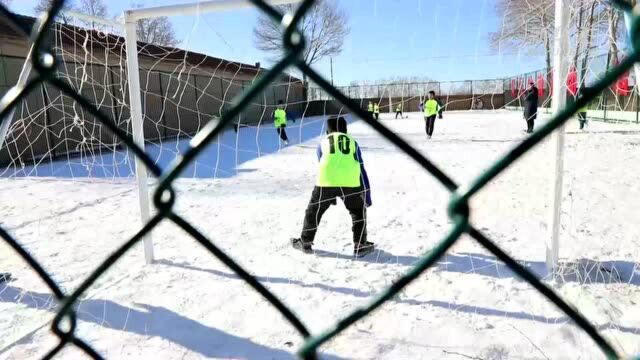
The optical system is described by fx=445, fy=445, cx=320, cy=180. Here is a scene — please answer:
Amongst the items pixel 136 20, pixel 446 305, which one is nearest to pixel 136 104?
pixel 136 20

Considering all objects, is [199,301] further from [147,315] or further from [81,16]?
[81,16]

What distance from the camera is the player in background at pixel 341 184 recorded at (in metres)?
4.32

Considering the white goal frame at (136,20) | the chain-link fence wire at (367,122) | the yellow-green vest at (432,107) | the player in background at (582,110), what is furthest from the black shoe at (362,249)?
the yellow-green vest at (432,107)

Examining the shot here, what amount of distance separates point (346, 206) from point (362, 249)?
455 millimetres

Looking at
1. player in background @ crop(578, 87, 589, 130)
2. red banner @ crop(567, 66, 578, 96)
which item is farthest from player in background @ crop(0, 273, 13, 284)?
red banner @ crop(567, 66, 578, 96)

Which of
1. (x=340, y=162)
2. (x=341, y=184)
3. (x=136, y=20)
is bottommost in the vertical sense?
(x=341, y=184)

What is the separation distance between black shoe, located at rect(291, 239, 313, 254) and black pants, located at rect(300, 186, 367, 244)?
41 millimetres

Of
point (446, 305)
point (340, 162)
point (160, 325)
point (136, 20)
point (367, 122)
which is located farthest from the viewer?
point (340, 162)

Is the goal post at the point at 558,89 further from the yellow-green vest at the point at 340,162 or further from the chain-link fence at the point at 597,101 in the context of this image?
the yellow-green vest at the point at 340,162

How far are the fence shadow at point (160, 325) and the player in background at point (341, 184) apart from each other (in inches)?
65.0

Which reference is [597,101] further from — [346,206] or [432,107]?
[432,107]

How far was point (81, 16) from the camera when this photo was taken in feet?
13.3

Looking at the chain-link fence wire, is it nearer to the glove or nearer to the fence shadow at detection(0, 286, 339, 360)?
the fence shadow at detection(0, 286, 339, 360)

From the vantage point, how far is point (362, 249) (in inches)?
173
